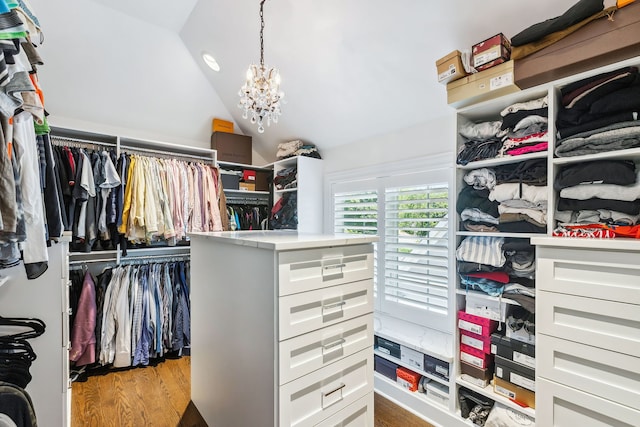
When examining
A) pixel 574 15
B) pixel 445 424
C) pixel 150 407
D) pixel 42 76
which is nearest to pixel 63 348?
pixel 150 407

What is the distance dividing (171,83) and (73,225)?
1.60 meters

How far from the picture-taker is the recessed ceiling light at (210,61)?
2807 mm

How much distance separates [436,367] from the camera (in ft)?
6.29

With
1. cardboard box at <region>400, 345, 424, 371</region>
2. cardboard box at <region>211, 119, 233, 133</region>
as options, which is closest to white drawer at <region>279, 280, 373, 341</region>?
cardboard box at <region>400, 345, 424, 371</region>

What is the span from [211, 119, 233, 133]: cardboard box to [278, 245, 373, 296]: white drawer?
8.74 feet

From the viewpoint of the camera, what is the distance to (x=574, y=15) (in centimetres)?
123

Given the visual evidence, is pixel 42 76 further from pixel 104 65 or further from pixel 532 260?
pixel 532 260

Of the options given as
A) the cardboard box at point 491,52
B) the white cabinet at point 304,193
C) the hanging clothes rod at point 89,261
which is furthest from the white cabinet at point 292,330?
the hanging clothes rod at point 89,261

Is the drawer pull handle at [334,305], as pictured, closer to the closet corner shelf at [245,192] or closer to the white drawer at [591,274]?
the white drawer at [591,274]

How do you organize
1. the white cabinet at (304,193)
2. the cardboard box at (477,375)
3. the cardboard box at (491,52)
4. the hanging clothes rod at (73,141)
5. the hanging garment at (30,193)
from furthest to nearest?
the white cabinet at (304,193) < the hanging clothes rod at (73,141) < the cardboard box at (477,375) < the cardboard box at (491,52) < the hanging garment at (30,193)

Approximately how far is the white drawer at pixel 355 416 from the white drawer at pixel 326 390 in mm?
23

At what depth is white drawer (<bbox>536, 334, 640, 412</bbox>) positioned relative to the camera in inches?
43.3

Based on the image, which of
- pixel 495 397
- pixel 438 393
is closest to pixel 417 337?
pixel 438 393

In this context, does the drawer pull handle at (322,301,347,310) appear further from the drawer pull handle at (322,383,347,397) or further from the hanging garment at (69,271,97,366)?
the hanging garment at (69,271,97,366)
